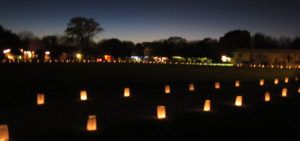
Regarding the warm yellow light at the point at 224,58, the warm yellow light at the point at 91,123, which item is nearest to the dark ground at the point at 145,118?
the warm yellow light at the point at 91,123

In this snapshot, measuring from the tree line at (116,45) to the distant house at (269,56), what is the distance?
3545 millimetres

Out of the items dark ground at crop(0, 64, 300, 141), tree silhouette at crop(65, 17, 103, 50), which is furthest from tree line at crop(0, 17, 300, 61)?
dark ground at crop(0, 64, 300, 141)

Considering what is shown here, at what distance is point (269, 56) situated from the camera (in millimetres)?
69125

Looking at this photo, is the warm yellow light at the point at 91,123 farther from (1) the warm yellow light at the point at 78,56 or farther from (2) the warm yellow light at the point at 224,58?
(2) the warm yellow light at the point at 224,58

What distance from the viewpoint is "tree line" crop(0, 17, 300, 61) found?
7338 cm

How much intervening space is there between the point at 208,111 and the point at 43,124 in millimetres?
5624

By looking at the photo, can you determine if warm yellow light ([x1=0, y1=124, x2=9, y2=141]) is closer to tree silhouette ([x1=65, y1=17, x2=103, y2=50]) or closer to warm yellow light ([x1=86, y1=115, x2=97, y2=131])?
warm yellow light ([x1=86, y1=115, x2=97, y2=131])

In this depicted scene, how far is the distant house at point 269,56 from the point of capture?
66.1 metres

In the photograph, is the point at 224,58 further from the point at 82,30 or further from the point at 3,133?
the point at 3,133

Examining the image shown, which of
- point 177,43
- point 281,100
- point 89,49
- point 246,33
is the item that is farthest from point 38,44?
point 281,100

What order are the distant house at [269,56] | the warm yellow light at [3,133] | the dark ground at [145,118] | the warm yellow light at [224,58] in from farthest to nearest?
1. the warm yellow light at [224,58]
2. the distant house at [269,56]
3. the dark ground at [145,118]
4. the warm yellow light at [3,133]

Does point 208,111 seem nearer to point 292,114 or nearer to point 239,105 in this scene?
point 239,105

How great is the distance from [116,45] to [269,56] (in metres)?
44.7

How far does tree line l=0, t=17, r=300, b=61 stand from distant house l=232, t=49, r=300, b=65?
3.54 metres
